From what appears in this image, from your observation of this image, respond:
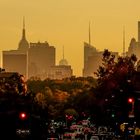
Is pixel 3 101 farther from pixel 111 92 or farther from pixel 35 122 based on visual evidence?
pixel 111 92

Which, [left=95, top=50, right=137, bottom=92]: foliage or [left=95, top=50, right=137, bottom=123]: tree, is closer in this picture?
[left=95, top=50, right=137, bottom=123]: tree

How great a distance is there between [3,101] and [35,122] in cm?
370

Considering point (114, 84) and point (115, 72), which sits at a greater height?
point (115, 72)

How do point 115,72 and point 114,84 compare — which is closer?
point 114,84

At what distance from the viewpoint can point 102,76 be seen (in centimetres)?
16425

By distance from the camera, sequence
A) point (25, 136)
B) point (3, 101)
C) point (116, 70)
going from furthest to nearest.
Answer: point (116, 70)
point (3, 101)
point (25, 136)

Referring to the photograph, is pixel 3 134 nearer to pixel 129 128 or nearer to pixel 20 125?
pixel 20 125

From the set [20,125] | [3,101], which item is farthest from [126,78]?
[20,125]

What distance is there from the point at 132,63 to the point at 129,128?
189ft

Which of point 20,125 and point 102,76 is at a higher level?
point 102,76

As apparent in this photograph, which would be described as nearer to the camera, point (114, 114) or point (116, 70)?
point (114, 114)

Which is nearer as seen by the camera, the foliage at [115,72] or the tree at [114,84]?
the tree at [114,84]

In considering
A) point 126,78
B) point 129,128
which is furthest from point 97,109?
point 129,128

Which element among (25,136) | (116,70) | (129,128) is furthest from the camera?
(116,70)
